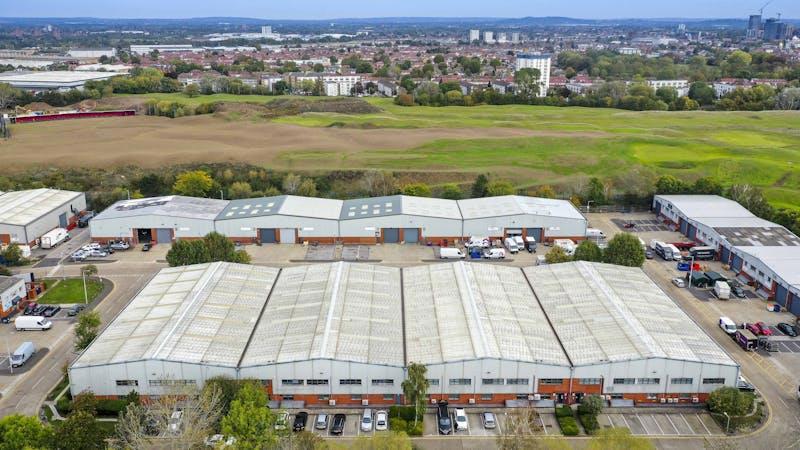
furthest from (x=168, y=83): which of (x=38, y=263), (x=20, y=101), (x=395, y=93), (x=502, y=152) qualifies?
(x=38, y=263)

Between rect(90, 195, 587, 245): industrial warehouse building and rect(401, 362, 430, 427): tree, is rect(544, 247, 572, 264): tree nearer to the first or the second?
rect(90, 195, 587, 245): industrial warehouse building

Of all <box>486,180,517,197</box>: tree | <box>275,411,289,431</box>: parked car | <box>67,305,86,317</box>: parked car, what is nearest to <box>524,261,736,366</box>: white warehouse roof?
<box>275,411,289,431</box>: parked car

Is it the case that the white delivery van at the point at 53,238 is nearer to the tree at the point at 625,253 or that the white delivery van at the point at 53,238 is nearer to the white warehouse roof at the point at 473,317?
the white warehouse roof at the point at 473,317

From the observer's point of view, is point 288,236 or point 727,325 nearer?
point 727,325

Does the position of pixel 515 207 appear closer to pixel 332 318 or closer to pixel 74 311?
pixel 332 318

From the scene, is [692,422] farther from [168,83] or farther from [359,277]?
[168,83]

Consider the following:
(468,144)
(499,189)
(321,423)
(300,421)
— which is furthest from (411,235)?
(468,144)

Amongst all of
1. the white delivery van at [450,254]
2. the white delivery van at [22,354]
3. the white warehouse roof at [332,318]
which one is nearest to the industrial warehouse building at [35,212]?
the white delivery van at [22,354]
